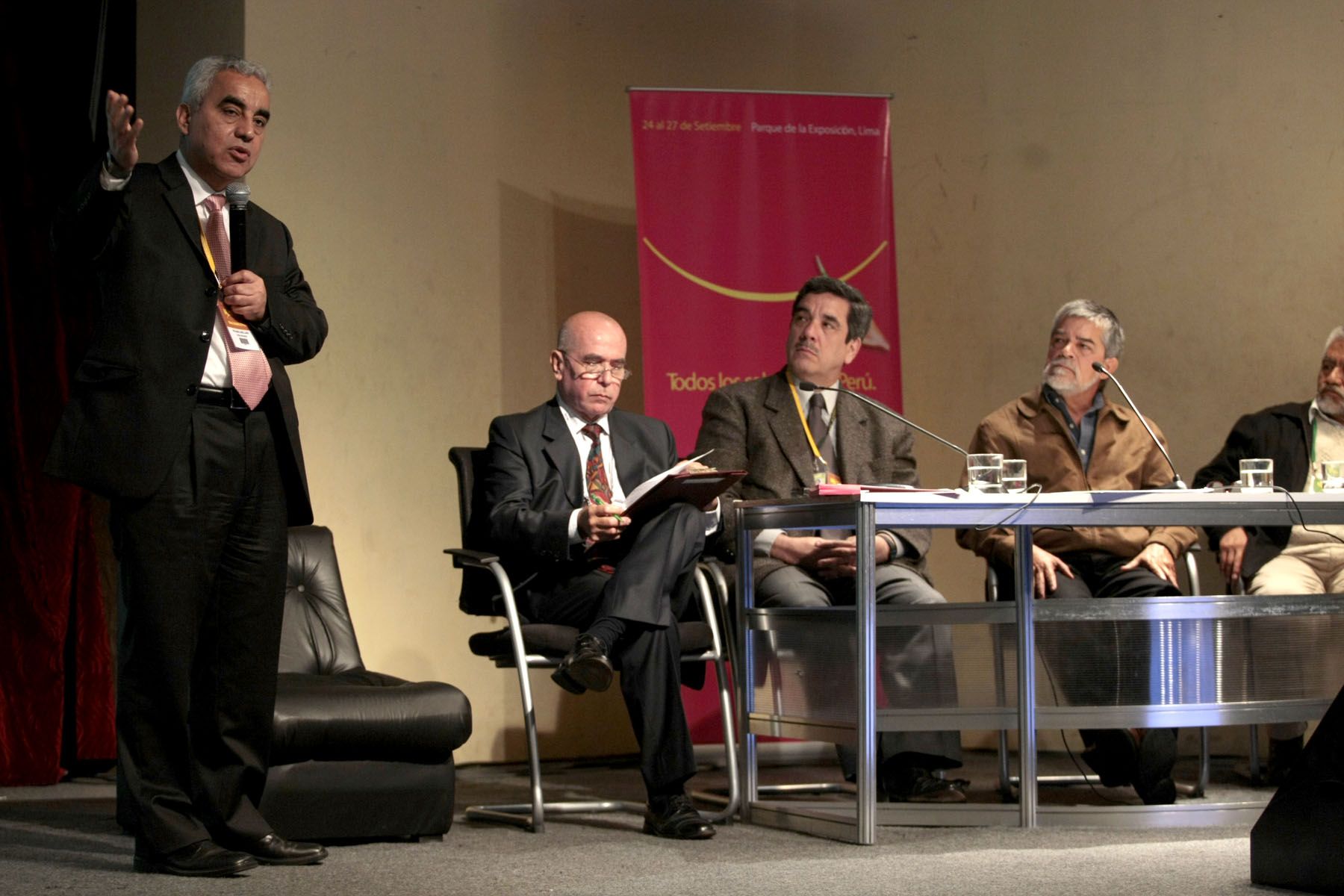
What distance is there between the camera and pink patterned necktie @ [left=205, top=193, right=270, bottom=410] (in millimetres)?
2900

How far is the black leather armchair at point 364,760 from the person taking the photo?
3.23 metres

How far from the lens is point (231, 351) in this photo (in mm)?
2904

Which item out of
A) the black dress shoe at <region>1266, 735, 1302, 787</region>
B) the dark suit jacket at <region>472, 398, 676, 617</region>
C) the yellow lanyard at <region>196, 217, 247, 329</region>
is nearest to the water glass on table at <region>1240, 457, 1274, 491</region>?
the black dress shoe at <region>1266, 735, 1302, 787</region>

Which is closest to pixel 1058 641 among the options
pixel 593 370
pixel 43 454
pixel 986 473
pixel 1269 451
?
pixel 986 473

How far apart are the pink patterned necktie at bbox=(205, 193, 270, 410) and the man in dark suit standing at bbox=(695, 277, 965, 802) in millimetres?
1411

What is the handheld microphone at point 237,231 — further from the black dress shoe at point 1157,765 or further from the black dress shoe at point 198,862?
the black dress shoe at point 1157,765

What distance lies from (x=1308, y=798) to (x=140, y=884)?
206 centimetres

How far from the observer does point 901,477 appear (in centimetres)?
425

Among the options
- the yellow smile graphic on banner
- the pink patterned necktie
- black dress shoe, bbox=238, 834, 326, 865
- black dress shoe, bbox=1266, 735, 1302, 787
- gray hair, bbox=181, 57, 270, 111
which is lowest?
black dress shoe, bbox=1266, 735, 1302, 787

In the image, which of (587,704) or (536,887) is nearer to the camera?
(536,887)

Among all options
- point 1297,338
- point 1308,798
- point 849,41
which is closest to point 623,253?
point 849,41

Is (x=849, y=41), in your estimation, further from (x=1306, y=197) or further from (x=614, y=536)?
(x=614, y=536)

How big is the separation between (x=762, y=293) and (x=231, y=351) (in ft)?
8.14

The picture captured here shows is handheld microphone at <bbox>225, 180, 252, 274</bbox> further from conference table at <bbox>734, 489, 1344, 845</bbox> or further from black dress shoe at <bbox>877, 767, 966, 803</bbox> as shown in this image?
black dress shoe at <bbox>877, 767, 966, 803</bbox>
